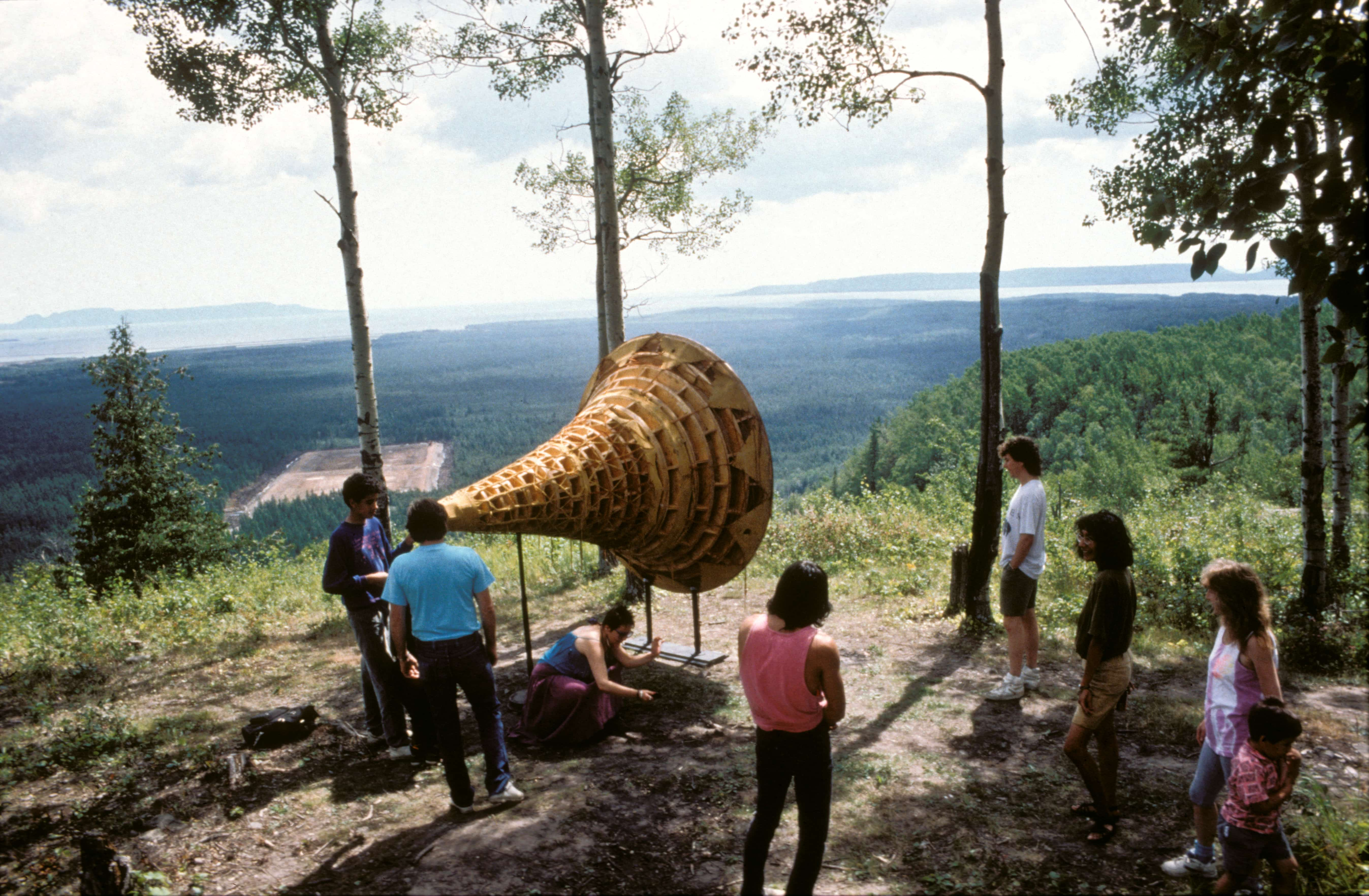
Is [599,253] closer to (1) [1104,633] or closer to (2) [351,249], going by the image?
(2) [351,249]

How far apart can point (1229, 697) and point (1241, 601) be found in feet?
1.58

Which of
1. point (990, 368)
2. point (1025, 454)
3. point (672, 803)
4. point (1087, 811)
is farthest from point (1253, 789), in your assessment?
point (990, 368)

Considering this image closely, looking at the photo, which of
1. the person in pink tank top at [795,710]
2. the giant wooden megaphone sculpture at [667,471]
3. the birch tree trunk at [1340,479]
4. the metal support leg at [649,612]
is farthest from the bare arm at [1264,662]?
the metal support leg at [649,612]

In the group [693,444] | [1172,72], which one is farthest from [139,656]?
[1172,72]

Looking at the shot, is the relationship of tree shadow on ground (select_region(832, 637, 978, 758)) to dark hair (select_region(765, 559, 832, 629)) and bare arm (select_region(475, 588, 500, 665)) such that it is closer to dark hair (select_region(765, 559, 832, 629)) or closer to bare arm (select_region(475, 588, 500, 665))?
bare arm (select_region(475, 588, 500, 665))

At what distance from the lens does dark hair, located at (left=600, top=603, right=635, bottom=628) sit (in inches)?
260

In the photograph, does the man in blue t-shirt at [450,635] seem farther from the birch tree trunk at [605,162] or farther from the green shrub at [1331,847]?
the birch tree trunk at [605,162]

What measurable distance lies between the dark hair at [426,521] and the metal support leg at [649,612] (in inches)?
128

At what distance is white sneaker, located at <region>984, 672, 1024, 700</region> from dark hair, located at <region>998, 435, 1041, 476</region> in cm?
185

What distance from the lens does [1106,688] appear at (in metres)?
4.47

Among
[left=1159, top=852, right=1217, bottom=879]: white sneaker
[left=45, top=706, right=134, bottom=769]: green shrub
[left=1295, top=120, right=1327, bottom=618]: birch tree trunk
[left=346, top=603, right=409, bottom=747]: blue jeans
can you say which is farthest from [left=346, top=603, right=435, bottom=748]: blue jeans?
[left=1295, top=120, right=1327, bottom=618]: birch tree trunk

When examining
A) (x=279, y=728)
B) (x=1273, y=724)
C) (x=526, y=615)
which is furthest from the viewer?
(x=526, y=615)

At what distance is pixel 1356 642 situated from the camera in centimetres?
801

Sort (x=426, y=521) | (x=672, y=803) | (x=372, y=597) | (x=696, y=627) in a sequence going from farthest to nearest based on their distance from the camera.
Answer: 1. (x=696, y=627)
2. (x=372, y=597)
3. (x=672, y=803)
4. (x=426, y=521)
